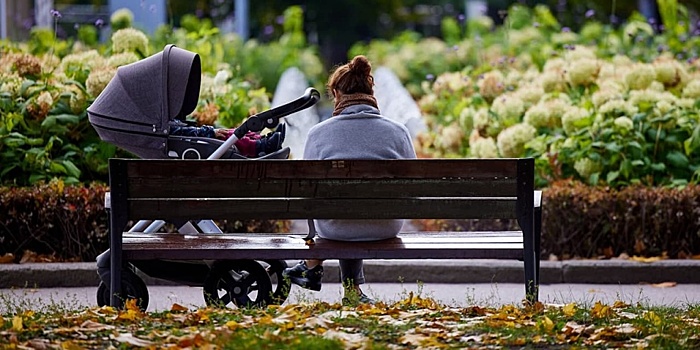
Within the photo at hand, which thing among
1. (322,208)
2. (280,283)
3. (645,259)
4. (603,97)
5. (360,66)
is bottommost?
(645,259)

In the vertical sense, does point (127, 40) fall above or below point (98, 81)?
above

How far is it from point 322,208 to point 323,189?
0.10 metres

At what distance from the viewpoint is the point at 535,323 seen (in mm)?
5863

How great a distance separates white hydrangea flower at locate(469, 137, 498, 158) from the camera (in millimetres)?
11445

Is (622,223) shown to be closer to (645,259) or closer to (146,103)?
(645,259)

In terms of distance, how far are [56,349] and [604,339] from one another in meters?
2.27

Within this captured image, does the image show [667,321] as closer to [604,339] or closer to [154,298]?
[604,339]

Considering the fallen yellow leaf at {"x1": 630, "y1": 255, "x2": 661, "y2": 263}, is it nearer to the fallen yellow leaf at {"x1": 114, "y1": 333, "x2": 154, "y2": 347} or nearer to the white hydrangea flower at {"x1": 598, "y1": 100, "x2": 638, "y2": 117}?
the white hydrangea flower at {"x1": 598, "y1": 100, "x2": 638, "y2": 117}

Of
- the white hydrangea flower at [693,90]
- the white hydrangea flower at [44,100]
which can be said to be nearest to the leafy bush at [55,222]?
the white hydrangea flower at [44,100]

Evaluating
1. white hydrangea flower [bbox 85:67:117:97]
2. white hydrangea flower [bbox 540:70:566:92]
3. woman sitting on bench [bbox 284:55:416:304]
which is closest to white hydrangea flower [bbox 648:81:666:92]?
white hydrangea flower [bbox 540:70:566:92]

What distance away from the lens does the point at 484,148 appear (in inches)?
453

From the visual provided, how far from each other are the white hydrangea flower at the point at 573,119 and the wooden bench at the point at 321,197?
171 inches

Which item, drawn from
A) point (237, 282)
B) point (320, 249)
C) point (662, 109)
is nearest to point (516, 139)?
point (662, 109)

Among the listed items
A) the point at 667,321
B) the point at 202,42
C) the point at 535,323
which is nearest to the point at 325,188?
the point at 535,323
